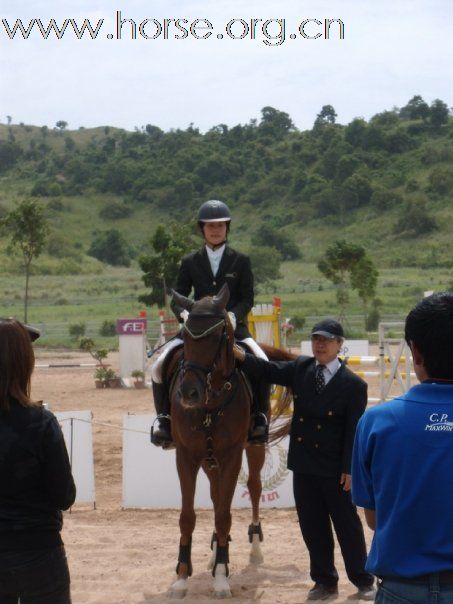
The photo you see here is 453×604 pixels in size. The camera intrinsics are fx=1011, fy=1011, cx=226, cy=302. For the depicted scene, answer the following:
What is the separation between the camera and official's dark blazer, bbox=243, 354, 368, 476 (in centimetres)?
681

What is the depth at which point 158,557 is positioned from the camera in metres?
8.42

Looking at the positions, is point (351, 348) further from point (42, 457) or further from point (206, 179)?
point (206, 179)

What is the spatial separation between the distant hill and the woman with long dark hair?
59979mm

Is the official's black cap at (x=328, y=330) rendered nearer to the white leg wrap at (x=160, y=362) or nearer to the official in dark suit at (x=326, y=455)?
the official in dark suit at (x=326, y=455)

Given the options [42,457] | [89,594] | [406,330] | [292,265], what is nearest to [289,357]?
[89,594]

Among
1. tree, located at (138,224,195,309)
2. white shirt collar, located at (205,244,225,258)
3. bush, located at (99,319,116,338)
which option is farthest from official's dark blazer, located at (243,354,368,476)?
bush, located at (99,319,116,338)

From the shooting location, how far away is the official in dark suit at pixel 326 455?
682 cm

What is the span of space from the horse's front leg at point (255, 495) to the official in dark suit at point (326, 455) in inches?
57.5

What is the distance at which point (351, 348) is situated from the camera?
910 inches

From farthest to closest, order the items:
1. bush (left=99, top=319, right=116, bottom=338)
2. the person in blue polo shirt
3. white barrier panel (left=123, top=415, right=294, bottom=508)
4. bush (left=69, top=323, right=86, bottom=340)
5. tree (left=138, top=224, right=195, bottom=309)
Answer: bush (left=99, top=319, right=116, bottom=338)
bush (left=69, top=323, right=86, bottom=340)
tree (left=138, top=224, right=195, bottom=309)
white barrier panel (left=123, top=415, right=294, bottom=508)
the person in blue polo shirt

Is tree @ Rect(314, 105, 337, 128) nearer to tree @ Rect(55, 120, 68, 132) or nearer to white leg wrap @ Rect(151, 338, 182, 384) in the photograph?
tree @ Rect(55, 120, 68, 132)

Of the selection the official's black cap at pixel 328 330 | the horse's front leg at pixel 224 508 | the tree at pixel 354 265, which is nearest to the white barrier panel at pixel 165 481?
the horse's front leg at pixel 224 508

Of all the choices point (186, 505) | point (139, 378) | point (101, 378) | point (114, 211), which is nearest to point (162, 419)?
point (186, 505)

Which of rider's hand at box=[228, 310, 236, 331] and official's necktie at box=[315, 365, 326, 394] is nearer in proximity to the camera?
official's necktie at box=[315, 365, 326, 394]
